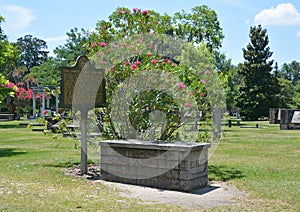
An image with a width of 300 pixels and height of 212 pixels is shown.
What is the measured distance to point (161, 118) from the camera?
10.9m

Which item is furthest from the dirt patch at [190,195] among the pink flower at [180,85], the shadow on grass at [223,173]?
the pink flower at [180,85]

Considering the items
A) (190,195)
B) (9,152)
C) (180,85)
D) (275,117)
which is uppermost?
(180,85)

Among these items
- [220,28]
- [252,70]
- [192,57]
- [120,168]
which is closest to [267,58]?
[252,70]

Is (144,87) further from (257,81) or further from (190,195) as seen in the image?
(257,81)

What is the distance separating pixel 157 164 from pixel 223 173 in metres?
2.77

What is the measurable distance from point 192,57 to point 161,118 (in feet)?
11.4

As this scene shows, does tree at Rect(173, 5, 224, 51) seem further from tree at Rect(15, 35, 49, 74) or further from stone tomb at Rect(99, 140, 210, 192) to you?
tree at Rect(15, 35, 49, 74)

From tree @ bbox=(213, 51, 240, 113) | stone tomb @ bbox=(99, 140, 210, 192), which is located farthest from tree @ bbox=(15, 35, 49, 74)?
stone tomb @ bbox=(99, 140, 210, 192)

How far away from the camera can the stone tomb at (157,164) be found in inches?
325

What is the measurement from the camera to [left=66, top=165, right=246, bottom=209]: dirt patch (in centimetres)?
736

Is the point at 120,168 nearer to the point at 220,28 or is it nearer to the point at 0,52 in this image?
the point at 0,52

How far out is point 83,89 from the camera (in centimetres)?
1016

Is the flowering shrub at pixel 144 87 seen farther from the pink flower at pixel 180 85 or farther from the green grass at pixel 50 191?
the green grass at pixel 50 191

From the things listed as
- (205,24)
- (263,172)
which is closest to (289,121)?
(205,24)
